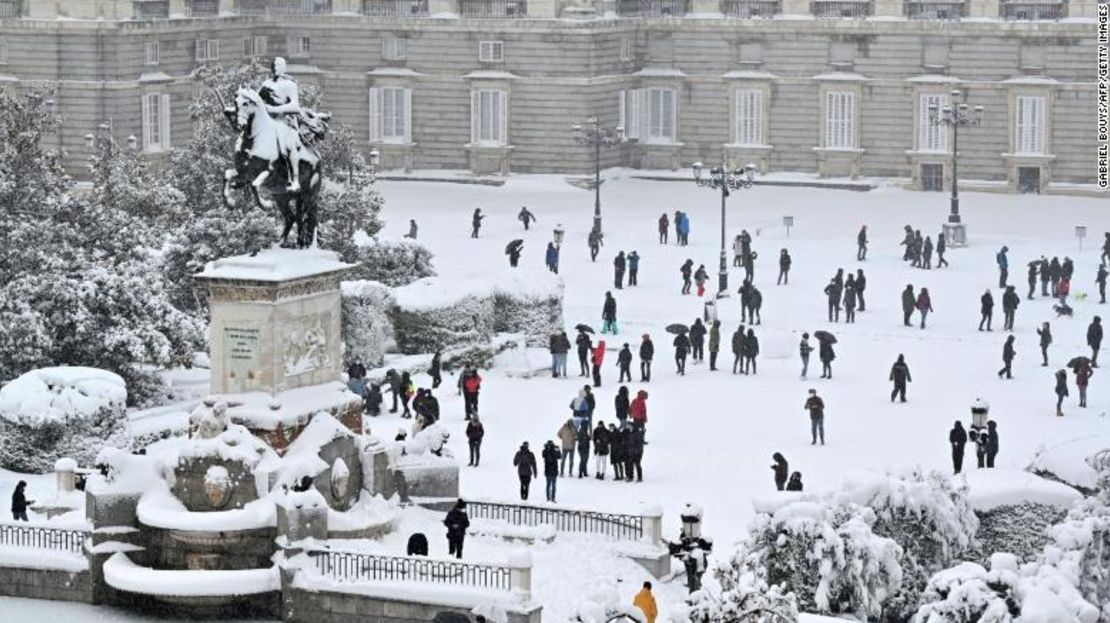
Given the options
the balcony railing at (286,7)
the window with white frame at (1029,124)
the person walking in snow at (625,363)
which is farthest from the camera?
the balcony railing at (286,7)

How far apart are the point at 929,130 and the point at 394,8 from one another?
15.5 meters

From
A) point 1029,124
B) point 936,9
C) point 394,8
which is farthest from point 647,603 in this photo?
point 394,8

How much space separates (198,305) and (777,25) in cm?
3330

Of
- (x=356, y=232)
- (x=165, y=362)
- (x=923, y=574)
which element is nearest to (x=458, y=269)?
(x=356, y=232)

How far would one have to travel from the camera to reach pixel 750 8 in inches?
3533

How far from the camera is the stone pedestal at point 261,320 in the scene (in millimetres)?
41188

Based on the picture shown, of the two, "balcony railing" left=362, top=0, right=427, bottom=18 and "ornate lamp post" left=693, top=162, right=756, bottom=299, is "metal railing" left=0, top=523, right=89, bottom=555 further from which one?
"balcony railing" left=362, top=0, right=427, bottom=18

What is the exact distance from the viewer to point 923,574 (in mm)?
39094

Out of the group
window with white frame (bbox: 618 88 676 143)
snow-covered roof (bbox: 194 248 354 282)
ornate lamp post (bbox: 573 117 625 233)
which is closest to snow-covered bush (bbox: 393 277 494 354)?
snow-covered roof (bbox: 194 248 354 282)

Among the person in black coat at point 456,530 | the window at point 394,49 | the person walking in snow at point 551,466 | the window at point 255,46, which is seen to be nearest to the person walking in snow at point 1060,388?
the person walking in snow at point 551,466

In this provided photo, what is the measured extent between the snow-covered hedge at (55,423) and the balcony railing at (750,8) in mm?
42350

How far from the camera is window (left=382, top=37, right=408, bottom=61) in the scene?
298 ft

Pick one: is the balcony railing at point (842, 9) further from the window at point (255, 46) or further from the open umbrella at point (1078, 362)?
the open umbrella at point (1078, 362)

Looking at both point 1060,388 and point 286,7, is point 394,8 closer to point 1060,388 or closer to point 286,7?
point 286,7
